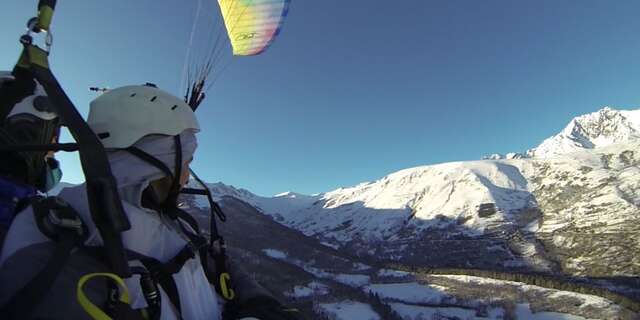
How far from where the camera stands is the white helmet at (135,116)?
8.84 feet

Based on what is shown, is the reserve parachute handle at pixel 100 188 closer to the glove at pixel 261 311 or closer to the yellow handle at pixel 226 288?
the glove at pixel 261 311

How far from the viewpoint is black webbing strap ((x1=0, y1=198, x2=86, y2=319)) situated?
168 cm

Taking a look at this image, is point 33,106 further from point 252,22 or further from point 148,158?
point 252,22

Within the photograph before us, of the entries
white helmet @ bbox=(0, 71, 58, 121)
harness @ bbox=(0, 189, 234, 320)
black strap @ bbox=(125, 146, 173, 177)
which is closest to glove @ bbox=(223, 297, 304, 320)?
harness @ bbox=(0, 189, 234, 320)

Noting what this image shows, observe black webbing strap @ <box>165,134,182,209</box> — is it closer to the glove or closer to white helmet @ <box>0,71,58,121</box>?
the glove

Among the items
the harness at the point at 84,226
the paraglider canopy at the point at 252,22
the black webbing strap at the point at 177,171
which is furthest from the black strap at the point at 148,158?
the paraglider canopy at the point at 252,22

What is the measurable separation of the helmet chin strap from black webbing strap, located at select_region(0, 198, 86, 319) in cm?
72

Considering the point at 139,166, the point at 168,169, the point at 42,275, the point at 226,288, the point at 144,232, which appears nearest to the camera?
the point at 42,275

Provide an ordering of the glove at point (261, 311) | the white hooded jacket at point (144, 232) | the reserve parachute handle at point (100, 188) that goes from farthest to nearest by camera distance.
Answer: the glove at point (261, 311) < the white hooded jacket at point (144, 232) < the reserve parachute handle at point (100, 188)

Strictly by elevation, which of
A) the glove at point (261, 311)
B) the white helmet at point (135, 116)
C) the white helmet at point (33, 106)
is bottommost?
the glove at point (261, 311)

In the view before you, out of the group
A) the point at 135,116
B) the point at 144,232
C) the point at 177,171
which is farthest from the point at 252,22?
the point at 144,232

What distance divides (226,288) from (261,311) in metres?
0.62

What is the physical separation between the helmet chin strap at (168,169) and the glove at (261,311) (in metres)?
0.88

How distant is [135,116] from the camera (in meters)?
2.81
